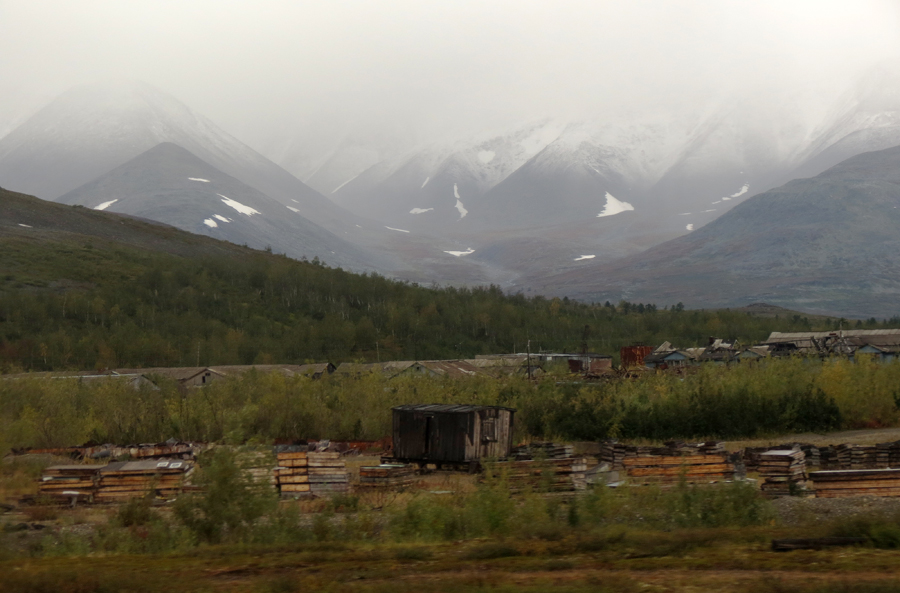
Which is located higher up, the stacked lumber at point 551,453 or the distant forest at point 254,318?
the distant forest at point 254,318

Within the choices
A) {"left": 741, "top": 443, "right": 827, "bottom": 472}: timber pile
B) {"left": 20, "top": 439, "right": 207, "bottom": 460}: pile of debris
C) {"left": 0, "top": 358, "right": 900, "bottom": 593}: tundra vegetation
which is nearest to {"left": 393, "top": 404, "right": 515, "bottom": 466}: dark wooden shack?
{"left": 0, "top": 358, "right": 900, "bottom": 593}: tundra vegetation

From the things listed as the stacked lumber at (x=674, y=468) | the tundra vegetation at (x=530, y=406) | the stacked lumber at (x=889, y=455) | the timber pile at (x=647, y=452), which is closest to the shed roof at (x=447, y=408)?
the timber pile at (x=647, y=452)

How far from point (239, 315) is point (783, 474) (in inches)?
3032

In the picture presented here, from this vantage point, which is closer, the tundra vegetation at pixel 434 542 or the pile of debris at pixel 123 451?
the tundra vegetation at pixel 434 542

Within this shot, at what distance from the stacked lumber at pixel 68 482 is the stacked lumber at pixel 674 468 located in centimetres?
1193

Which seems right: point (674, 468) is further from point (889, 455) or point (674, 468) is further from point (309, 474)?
point (309, 474)

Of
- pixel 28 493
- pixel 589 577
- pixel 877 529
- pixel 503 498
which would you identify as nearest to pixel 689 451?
pixel 503 498

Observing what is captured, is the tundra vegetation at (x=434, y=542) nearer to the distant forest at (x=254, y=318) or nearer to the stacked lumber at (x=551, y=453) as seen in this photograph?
the stacked lumber at (x=551, y=453)

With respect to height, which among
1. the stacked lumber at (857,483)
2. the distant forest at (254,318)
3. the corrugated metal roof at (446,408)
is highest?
the distant forest at (254,318)

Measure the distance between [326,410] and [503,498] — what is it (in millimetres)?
23929

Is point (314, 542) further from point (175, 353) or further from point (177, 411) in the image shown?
point (175, 353)

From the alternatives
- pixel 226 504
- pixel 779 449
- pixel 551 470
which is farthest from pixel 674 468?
pixel 226 504

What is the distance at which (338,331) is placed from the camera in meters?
88.8

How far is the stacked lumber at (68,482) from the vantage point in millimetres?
20016
